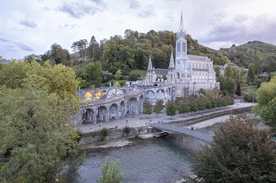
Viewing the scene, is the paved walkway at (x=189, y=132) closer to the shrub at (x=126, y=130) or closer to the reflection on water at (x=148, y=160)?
the reflection on water at (x=148, y=160)

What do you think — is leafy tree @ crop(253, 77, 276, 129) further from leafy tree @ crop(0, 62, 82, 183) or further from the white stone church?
the white stone church

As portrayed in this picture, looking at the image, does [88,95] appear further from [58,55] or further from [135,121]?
[58,55]

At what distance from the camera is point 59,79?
27969mm

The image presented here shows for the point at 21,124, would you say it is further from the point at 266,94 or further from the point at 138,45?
the point at 138,45

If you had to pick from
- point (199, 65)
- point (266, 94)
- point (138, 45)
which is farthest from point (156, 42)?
point (266, 94)

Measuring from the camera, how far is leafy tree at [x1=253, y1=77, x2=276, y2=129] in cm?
2939

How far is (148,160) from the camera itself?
25484mm

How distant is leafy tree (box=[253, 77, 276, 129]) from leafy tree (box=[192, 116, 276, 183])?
19.6 meters

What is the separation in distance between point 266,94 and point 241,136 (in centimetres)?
2511

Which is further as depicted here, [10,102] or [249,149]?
[10,102]

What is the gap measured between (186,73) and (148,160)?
53.1 metres

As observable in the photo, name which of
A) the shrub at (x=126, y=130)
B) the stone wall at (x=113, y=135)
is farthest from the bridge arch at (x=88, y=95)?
the shrub at (x=126, y=130)

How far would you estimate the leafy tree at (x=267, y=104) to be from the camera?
2939cm

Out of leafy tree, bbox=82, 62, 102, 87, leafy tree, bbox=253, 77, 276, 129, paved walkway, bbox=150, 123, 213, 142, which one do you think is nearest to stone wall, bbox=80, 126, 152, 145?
paved walkway, bbox=150, 123, 213, 142
